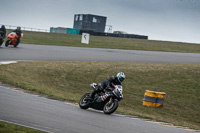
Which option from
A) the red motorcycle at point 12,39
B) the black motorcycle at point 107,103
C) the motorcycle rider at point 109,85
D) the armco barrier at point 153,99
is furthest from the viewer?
the red motorcycle at point 12,39

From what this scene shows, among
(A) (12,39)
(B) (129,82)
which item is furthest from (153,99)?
(A) (12,39)

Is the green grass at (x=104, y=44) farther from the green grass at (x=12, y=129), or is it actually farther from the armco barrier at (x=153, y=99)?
the green grass at (x=12, y=129)

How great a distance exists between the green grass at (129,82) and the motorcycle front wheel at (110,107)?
1.69 metres

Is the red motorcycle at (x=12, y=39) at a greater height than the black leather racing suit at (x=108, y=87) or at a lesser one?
greater

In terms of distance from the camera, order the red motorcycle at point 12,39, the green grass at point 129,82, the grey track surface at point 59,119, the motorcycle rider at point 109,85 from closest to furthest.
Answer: the grey track surface at point 59,119, the motorcycle rider at point 109,85, the green grass at point 129,82, the red motorcycle at point 12,39

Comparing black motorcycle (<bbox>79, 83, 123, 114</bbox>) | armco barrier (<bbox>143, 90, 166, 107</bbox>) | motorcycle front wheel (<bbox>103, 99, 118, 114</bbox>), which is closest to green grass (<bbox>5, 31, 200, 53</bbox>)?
armco barrier (<bbox>143, 90, 166, 107</bbox>)

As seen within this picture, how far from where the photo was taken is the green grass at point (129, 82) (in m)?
13.6

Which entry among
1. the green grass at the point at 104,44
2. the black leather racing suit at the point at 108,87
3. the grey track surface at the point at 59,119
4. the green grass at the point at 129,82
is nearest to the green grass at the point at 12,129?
the grey track surface at the point at 59,119

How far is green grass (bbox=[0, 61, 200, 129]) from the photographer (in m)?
13.6

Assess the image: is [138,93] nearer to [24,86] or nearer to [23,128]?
[24,86]

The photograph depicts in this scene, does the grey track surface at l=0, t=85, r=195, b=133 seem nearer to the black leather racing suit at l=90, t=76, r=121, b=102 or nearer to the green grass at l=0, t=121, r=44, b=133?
the green grass at l=0, t=121, r=44, b=133

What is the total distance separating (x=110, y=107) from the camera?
1017 cm

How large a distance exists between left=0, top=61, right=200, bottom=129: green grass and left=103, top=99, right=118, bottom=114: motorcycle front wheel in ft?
5.54

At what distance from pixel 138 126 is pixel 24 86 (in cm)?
608
